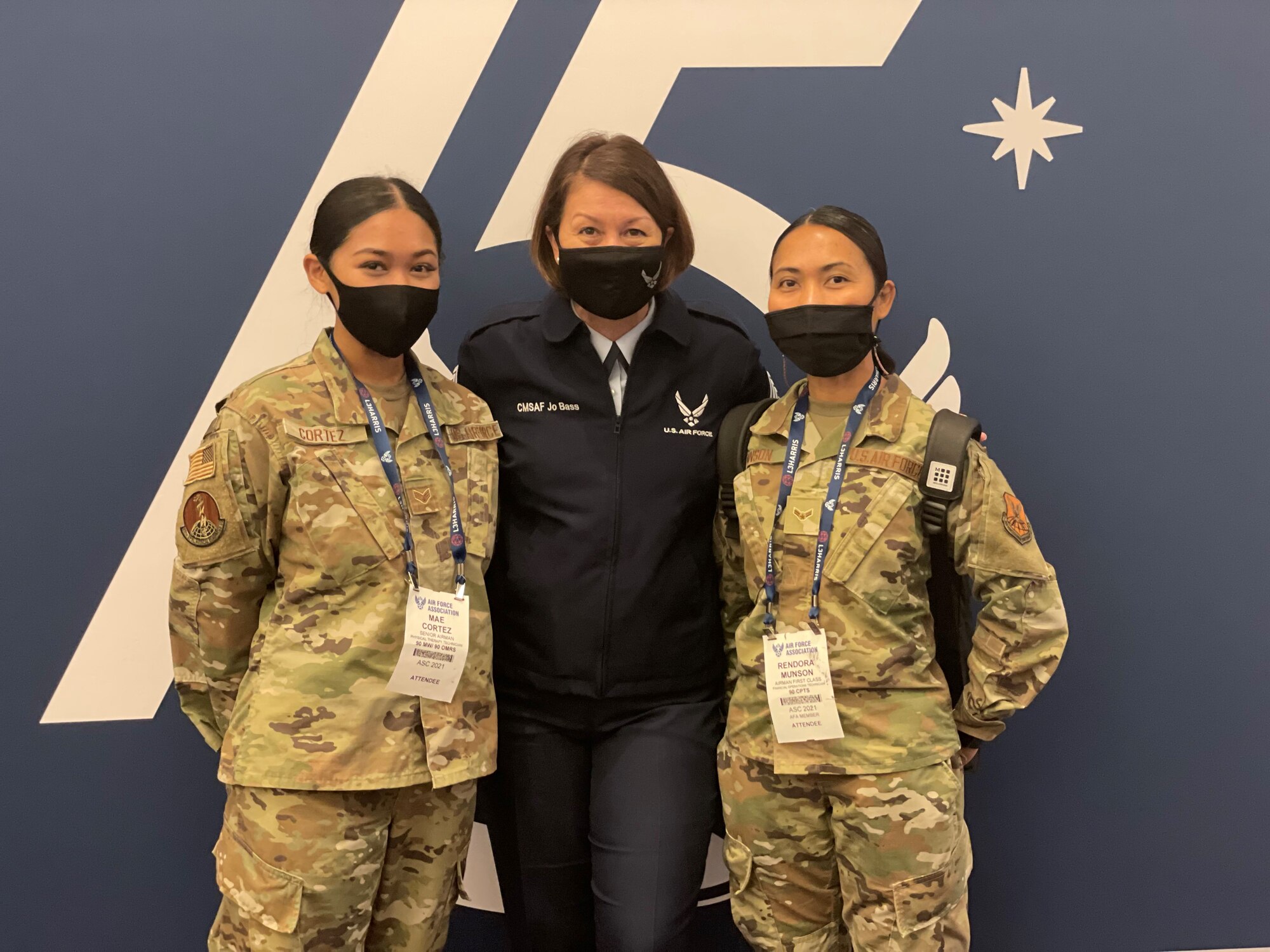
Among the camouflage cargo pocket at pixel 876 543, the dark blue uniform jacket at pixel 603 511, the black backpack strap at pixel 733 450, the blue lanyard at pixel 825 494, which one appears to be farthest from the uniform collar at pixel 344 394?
the camouflage cargo pocket at pixel 876 543

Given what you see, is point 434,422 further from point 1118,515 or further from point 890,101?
point 1118,515

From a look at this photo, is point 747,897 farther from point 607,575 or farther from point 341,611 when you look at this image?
point 341,611

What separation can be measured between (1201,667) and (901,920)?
4.12 ft

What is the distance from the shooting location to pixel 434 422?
1791 millimetres

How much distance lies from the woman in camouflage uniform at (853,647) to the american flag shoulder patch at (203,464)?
956 millimetres

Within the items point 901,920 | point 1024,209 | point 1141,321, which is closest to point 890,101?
point 1024,209

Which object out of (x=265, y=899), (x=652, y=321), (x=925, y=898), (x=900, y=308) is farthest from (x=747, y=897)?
(x=900, y=308)

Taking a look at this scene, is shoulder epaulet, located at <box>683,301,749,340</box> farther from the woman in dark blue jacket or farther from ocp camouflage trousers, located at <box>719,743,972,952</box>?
ocp camouflage trousers, located at <box>719,743,972,952</box>

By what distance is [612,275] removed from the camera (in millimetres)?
1824

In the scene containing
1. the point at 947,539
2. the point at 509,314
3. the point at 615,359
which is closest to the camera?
the point at 947,539

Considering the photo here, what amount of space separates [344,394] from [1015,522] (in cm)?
125

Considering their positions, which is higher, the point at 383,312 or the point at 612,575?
the point at 383,312

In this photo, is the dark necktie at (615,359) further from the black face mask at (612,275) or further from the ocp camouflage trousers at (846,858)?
the ocp camouflage trousers at (846,858)

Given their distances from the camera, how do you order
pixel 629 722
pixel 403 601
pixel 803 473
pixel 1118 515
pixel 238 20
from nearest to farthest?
pixel 403 601 < pixel 803 473 < pixel 629 722 < pixel 238 20 < pixel 1118 515
